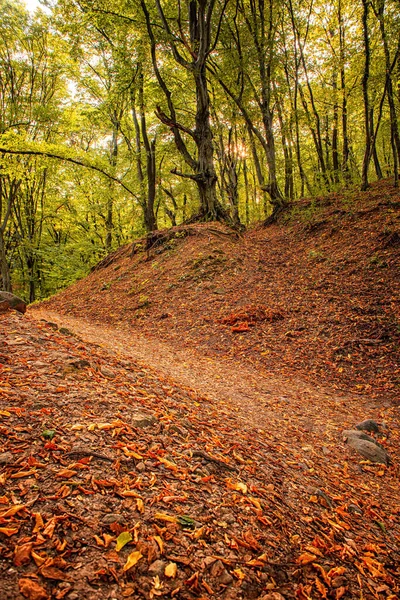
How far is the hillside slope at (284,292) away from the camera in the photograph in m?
5.81

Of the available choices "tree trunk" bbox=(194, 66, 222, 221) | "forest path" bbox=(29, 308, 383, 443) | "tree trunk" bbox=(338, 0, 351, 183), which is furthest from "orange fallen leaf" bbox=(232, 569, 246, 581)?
"tree trunk" bbox=(338, 0, 351, 183)

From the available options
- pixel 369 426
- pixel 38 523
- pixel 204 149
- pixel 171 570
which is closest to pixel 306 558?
pixel 171 570

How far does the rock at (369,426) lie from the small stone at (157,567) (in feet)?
11.0

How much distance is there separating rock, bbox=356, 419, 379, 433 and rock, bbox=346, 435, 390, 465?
16.0 inches

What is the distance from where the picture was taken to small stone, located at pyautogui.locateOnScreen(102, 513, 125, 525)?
152cm

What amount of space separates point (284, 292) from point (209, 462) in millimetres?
6392

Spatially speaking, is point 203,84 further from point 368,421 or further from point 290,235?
point 368,421

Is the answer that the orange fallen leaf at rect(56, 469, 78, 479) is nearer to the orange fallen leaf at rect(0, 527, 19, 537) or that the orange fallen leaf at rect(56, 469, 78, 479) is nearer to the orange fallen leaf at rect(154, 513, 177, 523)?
the orange fallen leaf at rect(0, 527, 19, 537)

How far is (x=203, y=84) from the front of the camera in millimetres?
10914

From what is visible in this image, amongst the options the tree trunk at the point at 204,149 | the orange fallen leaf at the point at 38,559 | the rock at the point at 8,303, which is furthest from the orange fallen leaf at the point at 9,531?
the tree trunk at the point at 204,149

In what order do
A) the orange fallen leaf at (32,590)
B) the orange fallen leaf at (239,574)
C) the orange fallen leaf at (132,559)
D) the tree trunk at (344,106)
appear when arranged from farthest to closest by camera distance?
the tree trunk at (344,106) → the orange fallen leaf at (239,574) → the orange fallen leaf at (132,559) → the orange fallen leaf at (32,590)

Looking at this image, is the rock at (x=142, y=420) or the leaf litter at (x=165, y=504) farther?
the rock at (x=142, y=420)

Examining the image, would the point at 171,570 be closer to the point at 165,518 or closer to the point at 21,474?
the point at 165,518

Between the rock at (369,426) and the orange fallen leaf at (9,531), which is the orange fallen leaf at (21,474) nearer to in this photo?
the orange fallen leaf at (9,531)
